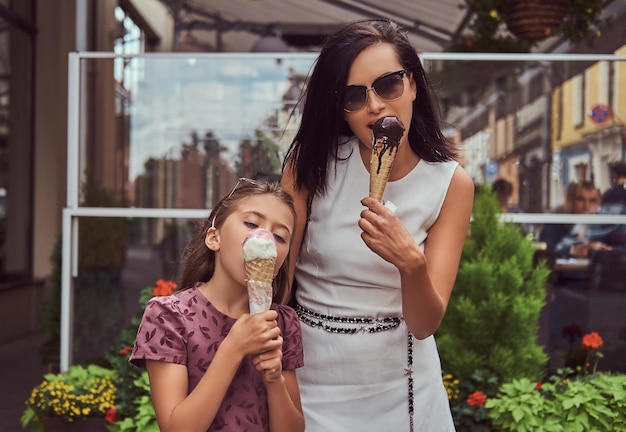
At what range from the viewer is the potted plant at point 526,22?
251 inches

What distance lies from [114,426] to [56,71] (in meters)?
6.18

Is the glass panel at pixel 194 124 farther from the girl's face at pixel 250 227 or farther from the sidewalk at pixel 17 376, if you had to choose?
the girl's face at pixel 250 227

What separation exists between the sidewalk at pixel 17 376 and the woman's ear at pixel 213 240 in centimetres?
429

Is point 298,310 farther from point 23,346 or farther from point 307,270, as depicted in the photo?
point 23,346

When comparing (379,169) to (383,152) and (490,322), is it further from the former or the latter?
(490,322)

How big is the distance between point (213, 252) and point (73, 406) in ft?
10.0

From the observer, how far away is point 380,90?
180cm

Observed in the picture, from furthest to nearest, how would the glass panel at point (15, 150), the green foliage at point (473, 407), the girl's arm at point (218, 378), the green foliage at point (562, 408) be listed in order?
the glass panel at point (15, 150) → the green foliage at point (473, 407) → the green foliage at point (562, 408) → the girl's arm at point (218, 378)

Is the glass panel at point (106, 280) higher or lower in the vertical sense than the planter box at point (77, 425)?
higher

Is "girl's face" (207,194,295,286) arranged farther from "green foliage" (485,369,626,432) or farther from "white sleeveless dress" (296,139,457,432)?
"green foliage" (485,369,626,432)

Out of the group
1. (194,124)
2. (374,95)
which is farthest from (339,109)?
(194,124)

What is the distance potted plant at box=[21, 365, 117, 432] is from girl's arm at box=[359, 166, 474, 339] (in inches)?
123

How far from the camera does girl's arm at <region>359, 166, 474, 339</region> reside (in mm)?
1607

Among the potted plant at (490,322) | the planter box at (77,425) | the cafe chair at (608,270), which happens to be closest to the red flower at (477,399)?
the potted plant at (490,322)
